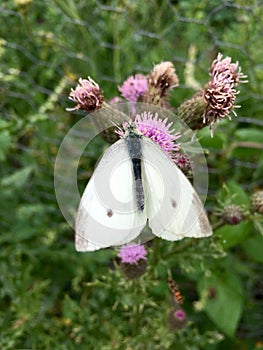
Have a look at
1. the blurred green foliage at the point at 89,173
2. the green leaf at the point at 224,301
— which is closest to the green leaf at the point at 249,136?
the blurred green foliage at the point at 89,173

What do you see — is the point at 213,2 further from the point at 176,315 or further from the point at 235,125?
the point at 176,315

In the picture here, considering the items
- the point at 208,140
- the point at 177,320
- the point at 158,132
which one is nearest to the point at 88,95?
the point at 158,132

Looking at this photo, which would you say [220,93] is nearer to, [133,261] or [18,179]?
[133,261]

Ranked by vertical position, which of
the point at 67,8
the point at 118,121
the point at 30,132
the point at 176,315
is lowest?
the point at 176,315

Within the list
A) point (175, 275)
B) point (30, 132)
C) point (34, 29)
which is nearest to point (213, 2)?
point (34, 29)

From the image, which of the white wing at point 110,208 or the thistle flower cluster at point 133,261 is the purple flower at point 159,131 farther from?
the thistle flower cluster at point 133,261

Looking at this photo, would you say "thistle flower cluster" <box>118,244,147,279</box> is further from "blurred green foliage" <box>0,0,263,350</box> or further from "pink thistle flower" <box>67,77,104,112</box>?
"pink thistle flower" <box>67,77,104,112</box>
